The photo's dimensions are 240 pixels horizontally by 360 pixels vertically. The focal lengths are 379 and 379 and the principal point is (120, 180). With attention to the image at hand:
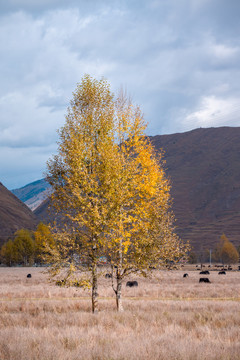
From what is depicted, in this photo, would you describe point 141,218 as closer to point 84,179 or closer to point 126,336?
point 84,179

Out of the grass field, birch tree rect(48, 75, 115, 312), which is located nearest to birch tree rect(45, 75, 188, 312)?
birch tree rect(48, 75, 115, 312)

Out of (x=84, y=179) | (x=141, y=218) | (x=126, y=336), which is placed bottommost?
(x=126, y=336)

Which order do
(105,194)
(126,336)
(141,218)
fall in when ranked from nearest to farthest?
(126,336)
(105,194)
(141,218)

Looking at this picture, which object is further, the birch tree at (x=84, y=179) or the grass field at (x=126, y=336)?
the birch tree at (x=84, y=179)

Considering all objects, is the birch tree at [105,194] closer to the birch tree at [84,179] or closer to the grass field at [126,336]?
the birch tree at [84,179]

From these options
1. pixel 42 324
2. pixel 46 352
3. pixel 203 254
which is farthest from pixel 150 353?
pixel 203 254

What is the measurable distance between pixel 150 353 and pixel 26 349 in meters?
3.30

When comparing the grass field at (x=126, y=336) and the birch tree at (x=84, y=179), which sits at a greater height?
the birch tree at (x=84, y=179)

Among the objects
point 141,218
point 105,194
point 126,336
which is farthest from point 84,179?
point 126,336

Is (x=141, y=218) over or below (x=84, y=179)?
below

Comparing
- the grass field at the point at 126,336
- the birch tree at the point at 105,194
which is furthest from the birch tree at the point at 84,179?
the grass field at the point at 126,336

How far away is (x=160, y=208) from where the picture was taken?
67.2 feet

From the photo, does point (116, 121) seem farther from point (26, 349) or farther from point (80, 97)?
point (26, 349)

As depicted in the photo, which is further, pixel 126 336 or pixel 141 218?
pixel 141 218
